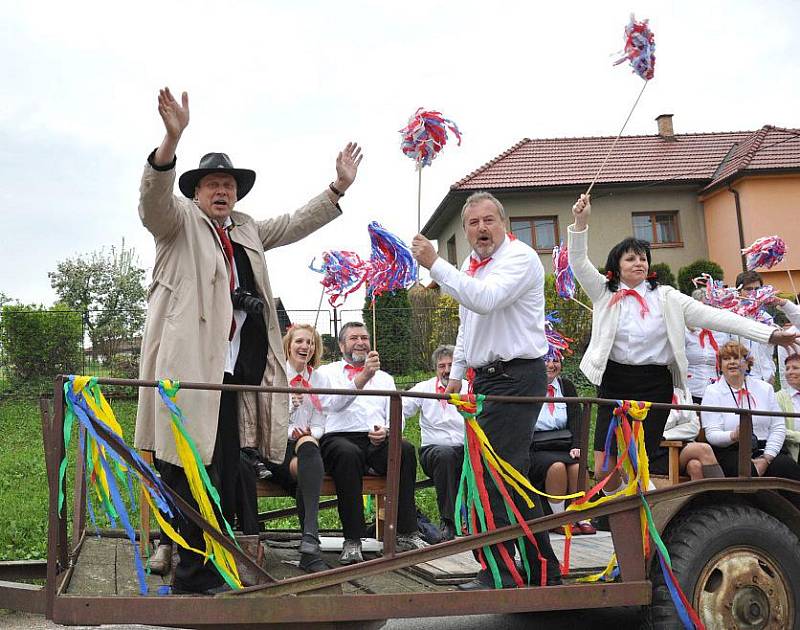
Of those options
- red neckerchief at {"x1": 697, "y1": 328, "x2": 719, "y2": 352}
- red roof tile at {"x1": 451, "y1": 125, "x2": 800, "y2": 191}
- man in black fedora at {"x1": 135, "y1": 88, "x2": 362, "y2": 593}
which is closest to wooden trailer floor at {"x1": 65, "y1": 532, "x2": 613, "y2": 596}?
man in black fedora at {"x1": 135, "y1": 88, "x2": 362, "y2": 593}

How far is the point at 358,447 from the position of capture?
16.4 feet

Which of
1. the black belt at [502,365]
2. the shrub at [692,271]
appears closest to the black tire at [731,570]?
the black belt at [502,365]

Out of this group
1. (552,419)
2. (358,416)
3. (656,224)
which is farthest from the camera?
(656,224)

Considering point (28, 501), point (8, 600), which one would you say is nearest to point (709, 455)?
point (8, 600)

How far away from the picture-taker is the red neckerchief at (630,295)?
A: 15.6 ft

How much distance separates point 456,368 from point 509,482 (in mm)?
986

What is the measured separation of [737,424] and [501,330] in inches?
87.1

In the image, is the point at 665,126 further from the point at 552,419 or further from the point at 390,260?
the point at 390,260

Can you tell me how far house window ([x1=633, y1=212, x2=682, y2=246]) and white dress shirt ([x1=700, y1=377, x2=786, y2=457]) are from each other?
19629 millimetres

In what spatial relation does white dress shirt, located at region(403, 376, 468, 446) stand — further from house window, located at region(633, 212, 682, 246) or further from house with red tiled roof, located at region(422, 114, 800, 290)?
house window, located at region(633, 212, 682, 246)

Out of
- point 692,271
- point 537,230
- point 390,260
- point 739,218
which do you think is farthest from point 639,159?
point 390,260

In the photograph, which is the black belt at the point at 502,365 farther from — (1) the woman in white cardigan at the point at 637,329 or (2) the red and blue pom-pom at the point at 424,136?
(2) the red and blue pom-pom at the point at 424,136

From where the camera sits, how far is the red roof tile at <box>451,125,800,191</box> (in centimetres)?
2394

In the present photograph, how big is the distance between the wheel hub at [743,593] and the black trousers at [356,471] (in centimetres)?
151
